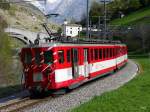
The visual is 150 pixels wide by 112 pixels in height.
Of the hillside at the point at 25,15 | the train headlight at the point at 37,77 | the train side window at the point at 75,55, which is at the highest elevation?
the hillside at the point at 25,15

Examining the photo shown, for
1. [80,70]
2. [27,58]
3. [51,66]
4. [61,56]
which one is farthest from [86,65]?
[51,66]

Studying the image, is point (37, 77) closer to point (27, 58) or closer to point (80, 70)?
point (27, 58)

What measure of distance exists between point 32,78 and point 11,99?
1279 millimetres

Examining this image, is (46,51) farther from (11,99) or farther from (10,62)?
(10,62)

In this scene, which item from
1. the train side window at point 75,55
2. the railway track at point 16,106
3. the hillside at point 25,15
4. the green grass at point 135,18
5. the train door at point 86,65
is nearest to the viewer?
the railway track at point 16,106

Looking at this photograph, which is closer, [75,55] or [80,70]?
[75,55]

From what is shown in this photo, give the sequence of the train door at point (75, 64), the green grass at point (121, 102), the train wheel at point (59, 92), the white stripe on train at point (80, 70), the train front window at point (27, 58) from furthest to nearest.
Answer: the train door at point (75, 64) → the train wheel at point (59, 92) → the train front window at point (27, 58) → the white stripe on train at point (80, 70) → the green grass at point (121, 102)

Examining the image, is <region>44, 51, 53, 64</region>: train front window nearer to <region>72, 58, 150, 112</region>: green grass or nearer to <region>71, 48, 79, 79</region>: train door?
<region>71, 48, 79, 79</region>: train door

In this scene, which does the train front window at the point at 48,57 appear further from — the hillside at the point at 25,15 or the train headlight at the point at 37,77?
the hillside at the point at 25,15

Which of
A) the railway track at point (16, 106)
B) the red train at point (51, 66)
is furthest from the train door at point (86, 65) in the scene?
the railway track at point (16, 106)

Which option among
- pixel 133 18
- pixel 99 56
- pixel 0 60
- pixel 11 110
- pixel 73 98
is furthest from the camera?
pixel 133 18

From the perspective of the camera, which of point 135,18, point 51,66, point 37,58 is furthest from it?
point 135,18

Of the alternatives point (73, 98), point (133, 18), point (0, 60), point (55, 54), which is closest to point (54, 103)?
point (73, 98)

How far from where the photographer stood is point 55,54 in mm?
21328
